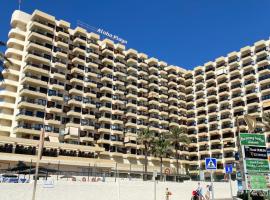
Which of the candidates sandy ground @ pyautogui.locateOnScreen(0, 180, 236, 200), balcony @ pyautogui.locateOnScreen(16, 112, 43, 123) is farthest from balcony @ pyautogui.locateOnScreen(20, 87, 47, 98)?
sandy ground @ pyautogui.locateOnScreen(0, 180, 236, 200)

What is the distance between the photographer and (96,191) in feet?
131

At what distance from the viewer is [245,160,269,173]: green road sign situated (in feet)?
76.4

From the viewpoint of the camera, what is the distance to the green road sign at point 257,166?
23297 mm

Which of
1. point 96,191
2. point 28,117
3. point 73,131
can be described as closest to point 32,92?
point 28,117

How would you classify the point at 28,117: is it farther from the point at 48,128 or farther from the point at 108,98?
the point at 108,98

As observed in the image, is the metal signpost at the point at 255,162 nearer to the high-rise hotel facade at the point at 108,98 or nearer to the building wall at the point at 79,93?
the high-rise hotel facade at the point at 108,98

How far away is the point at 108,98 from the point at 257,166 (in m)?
72.6

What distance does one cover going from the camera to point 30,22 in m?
85.6

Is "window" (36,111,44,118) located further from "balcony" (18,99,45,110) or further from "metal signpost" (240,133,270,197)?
"metal signpost" (240,133,270,197)

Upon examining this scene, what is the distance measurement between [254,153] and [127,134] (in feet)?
237

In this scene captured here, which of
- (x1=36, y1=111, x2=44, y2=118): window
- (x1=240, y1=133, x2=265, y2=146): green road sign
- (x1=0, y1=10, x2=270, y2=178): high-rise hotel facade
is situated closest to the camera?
(x1=240, y1=133, x2=265, y2=146): green road sign

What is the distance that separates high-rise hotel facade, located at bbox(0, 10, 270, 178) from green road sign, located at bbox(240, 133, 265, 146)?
1925 inches

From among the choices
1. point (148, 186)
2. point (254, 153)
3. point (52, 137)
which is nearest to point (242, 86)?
point (52, 137)

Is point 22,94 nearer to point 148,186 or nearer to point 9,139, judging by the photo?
point 9,139
